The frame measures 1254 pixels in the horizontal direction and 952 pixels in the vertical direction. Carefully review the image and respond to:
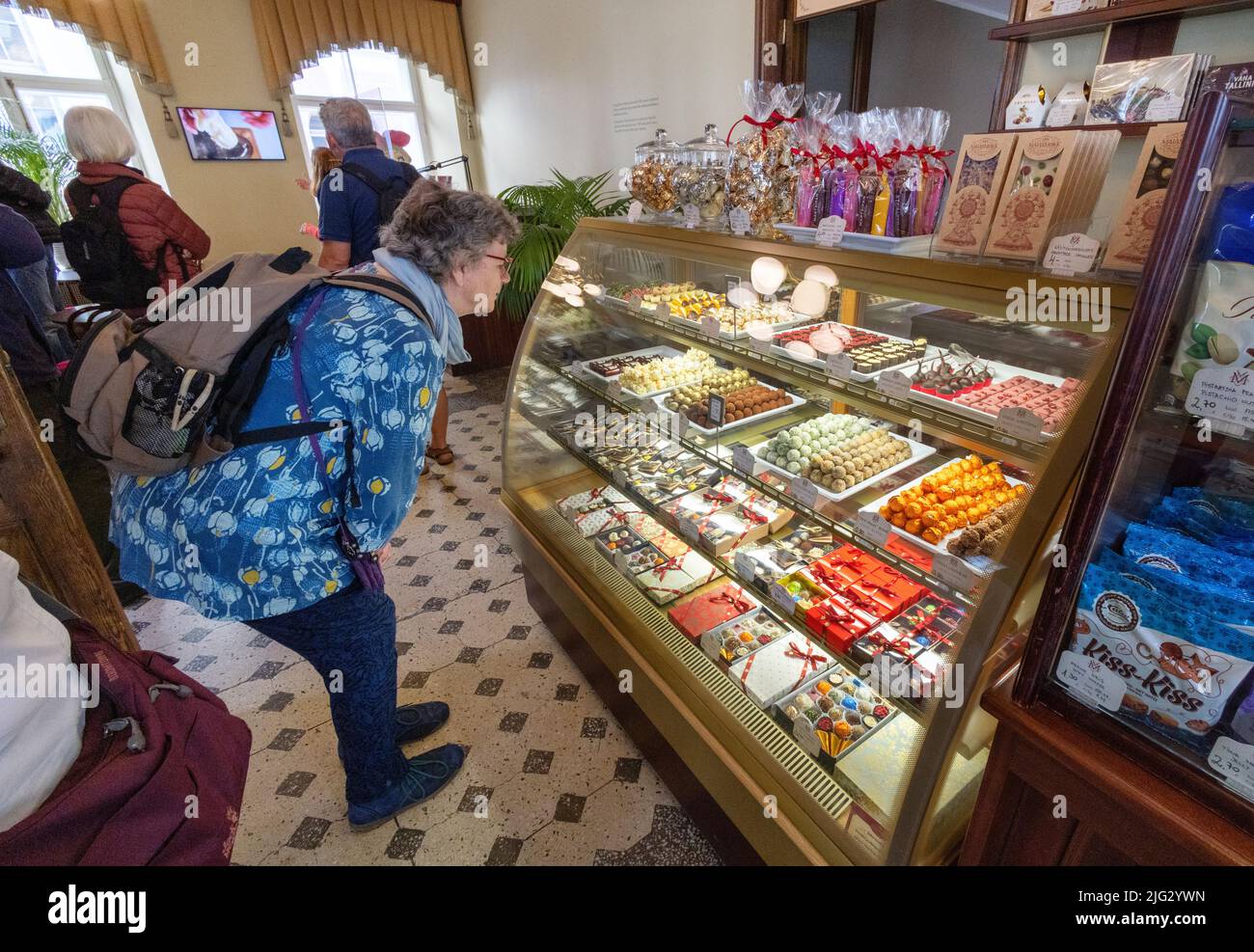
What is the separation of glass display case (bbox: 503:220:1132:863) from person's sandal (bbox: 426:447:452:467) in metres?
1.93

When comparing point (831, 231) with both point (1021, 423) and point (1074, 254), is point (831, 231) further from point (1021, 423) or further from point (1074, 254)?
point (1021, 423)

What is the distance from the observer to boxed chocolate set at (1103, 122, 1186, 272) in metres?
1.09

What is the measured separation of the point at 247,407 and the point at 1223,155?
1.94 meters

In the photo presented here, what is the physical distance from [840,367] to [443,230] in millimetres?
1239

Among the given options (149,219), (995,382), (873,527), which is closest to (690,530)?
(873,527)

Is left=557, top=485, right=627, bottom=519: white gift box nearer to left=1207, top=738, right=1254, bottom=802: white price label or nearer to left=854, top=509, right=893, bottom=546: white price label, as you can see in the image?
left=854, top=509, right=893, bottom=546: white price label

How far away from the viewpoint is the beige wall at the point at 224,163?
591cm

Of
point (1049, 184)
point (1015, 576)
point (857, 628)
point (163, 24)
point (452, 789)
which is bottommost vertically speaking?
point (452, 789)

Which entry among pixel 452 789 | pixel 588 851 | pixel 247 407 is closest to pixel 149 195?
pixel 247 407

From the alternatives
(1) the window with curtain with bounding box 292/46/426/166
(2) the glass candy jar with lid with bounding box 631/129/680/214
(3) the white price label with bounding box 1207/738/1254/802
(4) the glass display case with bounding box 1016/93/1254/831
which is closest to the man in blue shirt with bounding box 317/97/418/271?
(2) the glass candy jar with lid with bounding box 631/129/680/214

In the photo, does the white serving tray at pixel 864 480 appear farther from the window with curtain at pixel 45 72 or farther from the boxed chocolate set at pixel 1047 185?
the window with curtain at pixel 45 72

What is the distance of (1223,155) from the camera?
2.55 ft

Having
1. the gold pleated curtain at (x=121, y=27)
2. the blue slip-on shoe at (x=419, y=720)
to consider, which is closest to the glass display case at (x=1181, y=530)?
the blue slip-on shoe at (x=419, y=720)
